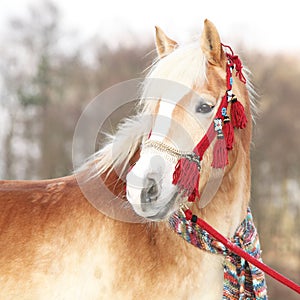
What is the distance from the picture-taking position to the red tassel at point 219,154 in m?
3.62

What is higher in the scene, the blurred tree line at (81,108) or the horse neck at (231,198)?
the blurred tree line at (81,108)

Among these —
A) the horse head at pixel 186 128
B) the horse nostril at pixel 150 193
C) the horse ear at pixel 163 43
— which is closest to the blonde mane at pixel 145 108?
the horse head at pixel 186 128

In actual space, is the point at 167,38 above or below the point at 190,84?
above

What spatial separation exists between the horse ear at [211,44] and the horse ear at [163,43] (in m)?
0.42

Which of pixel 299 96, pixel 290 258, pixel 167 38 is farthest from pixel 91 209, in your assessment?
pixel 299 96

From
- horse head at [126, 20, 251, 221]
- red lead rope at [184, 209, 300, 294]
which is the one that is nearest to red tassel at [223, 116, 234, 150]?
horse head at [126, 20, 251, 221]

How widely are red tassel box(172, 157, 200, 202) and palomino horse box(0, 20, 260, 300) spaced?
0.14ft

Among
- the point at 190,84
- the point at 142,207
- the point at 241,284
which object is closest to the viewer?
the point at 142,207

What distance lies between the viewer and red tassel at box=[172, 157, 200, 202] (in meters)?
3.36

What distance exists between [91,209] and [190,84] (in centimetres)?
109

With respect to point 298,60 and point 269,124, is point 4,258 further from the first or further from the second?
point 298,60

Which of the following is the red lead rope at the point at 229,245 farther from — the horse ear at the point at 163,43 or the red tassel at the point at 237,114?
the horse ear at the point at 163,43

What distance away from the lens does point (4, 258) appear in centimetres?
387

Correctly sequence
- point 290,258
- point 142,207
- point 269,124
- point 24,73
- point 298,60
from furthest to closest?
point 24,73
point 298,60
point 269,124
point 290,258
point 142,207
